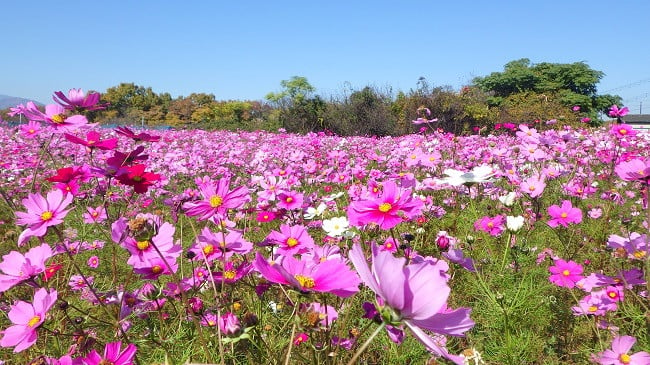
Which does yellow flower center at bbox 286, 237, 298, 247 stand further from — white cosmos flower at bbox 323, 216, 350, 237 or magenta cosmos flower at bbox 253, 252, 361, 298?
white cosmos flower at bbox 323, 216, 350, 237

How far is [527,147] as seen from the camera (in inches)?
111

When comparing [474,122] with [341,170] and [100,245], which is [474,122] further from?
[100,245]

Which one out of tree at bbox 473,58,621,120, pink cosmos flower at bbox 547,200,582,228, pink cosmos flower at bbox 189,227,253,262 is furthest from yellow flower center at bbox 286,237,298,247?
tree at bbox 473,58,621,120

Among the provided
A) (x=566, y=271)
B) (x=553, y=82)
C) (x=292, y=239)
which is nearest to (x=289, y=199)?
(x=292, y=239)

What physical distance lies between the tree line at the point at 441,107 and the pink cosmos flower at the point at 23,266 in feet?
12.0

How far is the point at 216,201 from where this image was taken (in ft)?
3.22

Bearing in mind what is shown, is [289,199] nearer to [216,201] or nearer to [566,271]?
[216,201]

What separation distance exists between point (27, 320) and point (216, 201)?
49cm

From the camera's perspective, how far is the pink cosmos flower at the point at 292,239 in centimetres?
108

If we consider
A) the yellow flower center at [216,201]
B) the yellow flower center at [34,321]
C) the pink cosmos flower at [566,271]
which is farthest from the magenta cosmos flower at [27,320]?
the pink cosmos flower at [566,271]

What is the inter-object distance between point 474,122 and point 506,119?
1.15 metres

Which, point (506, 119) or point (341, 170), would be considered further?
point (506, 119)

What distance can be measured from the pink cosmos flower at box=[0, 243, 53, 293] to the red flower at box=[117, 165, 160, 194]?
0.26 metres

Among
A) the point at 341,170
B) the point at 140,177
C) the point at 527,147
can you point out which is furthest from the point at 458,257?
the point at 341,170
